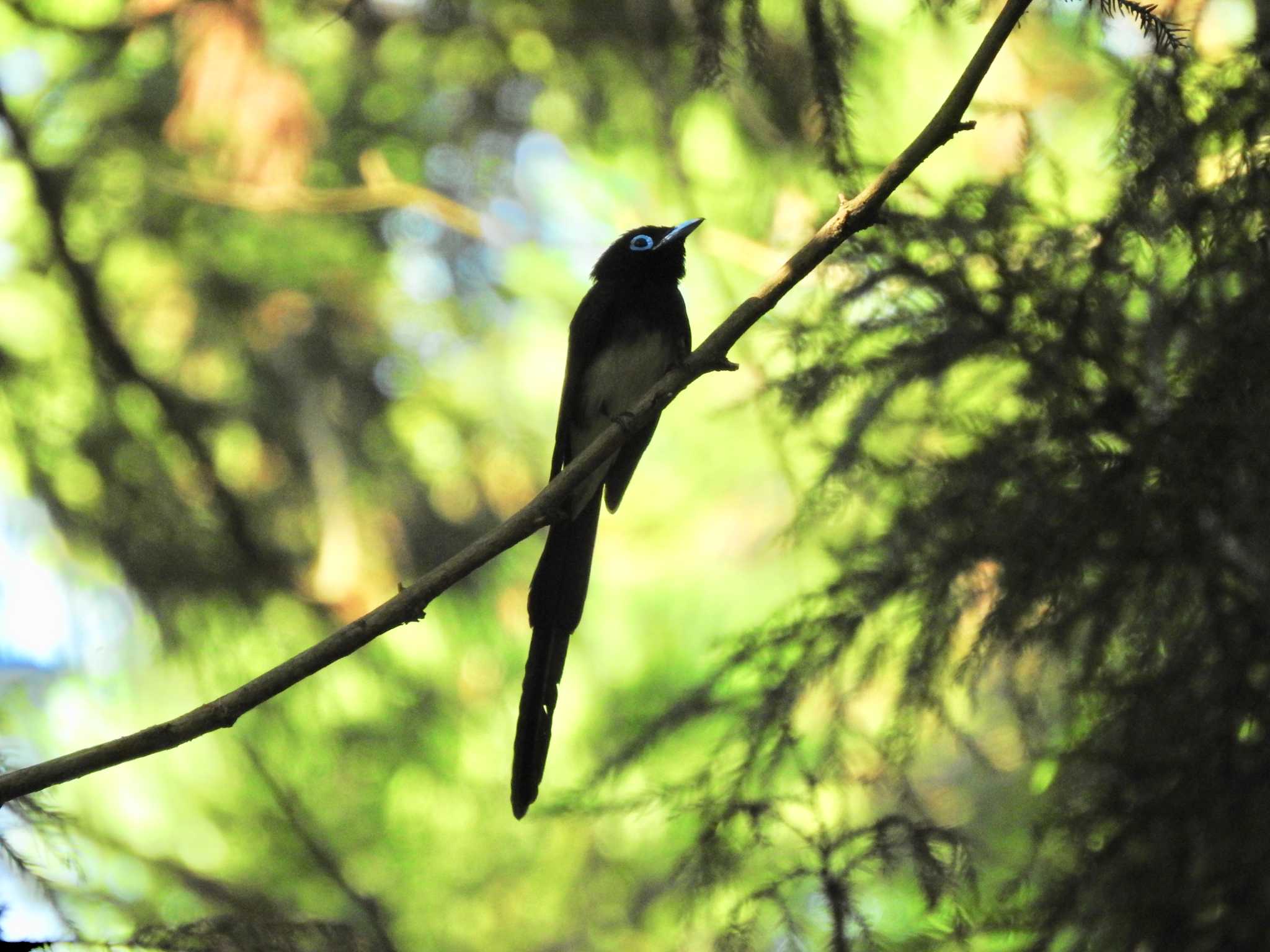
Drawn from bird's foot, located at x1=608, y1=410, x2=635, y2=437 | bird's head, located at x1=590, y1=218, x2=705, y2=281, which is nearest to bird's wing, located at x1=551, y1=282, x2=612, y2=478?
bird's head, located at x1=590, y1=218, x2=705, y2=281

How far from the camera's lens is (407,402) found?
20.1 ft

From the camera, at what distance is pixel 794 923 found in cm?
264

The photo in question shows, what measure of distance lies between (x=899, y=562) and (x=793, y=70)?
236cm

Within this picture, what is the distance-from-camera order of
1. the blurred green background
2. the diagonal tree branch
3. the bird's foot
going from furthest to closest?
the blurred green background, the bird's foot, the diagonal tree branch

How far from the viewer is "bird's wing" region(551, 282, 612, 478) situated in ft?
12.9

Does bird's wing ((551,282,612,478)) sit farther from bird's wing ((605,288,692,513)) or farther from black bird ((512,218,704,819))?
bird's wing ((605,288,692,513))

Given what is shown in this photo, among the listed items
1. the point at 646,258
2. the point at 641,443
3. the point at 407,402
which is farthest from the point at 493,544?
the point at 407,402

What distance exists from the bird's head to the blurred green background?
411 millimetres

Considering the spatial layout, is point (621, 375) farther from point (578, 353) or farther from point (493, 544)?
point (493, 544)

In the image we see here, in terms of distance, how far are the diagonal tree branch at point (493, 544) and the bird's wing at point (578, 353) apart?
130 centimetres

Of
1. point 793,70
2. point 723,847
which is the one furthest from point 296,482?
point 723,847

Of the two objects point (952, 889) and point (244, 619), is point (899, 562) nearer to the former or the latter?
point (952, 889)

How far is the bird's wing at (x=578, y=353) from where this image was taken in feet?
12.9

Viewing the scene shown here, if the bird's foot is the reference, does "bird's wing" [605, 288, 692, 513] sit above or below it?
above
